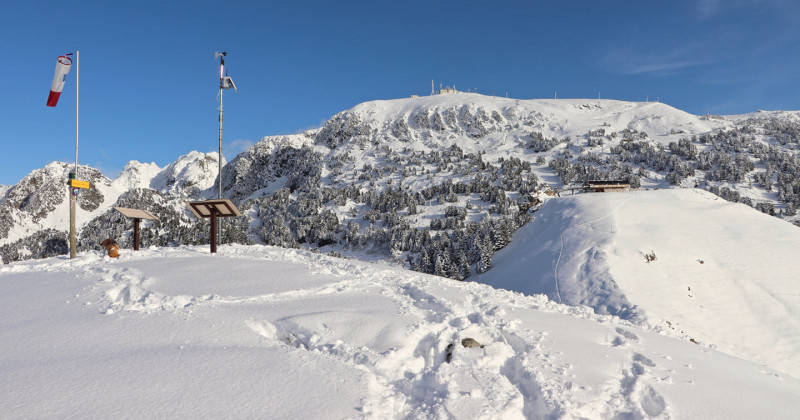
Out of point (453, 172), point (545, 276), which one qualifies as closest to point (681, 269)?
point (545, 276)

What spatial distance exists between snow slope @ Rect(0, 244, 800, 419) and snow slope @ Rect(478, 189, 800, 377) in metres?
9.30

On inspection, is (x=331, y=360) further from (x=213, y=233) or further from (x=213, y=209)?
(x=213, y=209)

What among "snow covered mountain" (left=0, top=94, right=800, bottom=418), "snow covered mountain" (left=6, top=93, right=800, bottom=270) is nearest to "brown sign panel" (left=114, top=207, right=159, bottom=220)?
"snow covered mountain" (left=0, top=94, right=800, bottom=418)

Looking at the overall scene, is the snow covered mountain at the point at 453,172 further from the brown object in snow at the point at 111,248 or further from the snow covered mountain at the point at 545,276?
the brown object in snow at the point at 111,248

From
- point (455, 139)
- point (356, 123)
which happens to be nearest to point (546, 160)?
point (455, 139)

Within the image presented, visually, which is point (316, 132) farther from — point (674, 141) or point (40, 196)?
point (40, 196)

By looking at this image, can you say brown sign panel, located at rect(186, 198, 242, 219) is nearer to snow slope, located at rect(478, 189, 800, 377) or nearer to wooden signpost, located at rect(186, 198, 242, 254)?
wooden signpost, located at rect(186, 198, 242, 254)

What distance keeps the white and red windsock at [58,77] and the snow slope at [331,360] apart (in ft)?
34.0

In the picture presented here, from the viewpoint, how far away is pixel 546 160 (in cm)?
8362

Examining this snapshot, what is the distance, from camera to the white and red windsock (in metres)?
17.0

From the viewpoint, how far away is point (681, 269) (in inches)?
914

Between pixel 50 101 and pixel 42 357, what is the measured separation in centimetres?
1687

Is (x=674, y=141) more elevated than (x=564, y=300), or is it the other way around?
(x=674, y=141)

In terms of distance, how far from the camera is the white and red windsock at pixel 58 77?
668 inches
